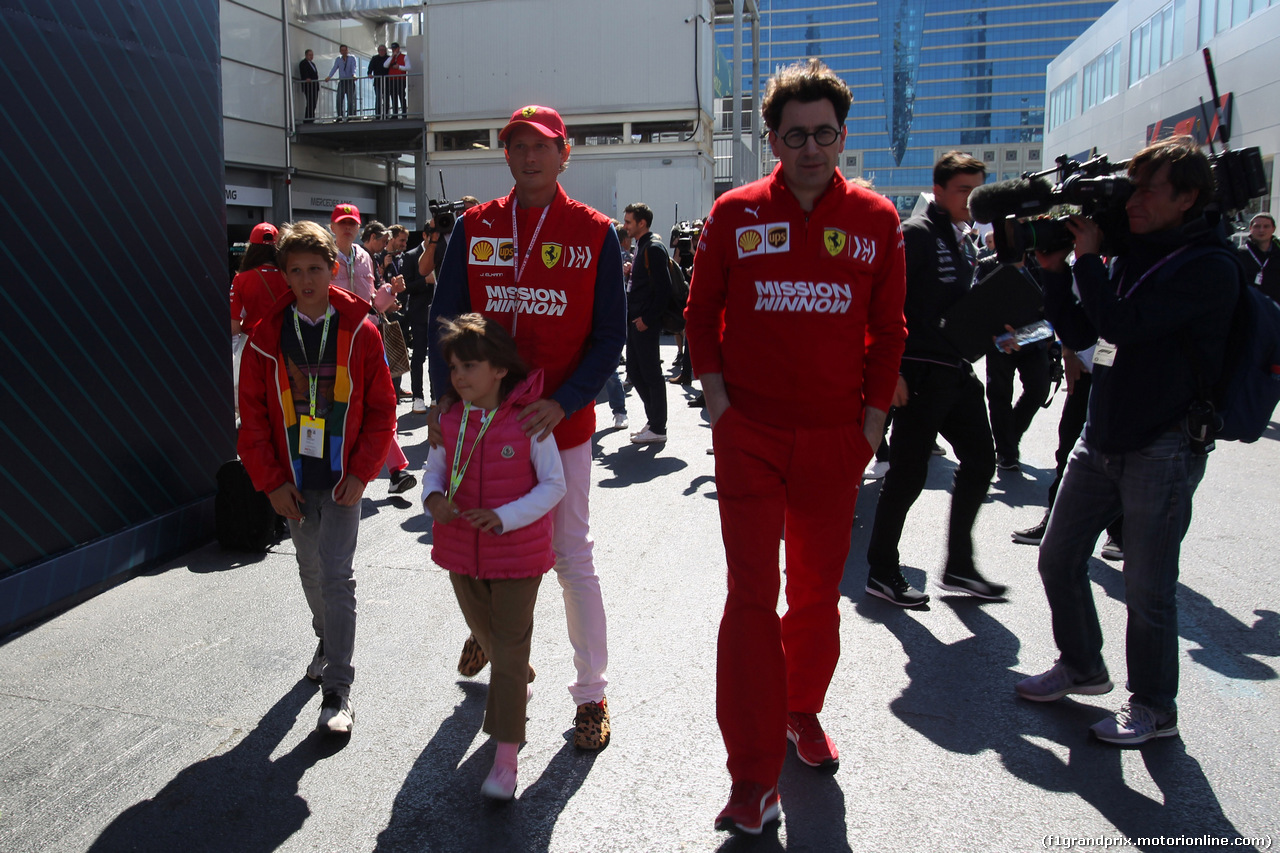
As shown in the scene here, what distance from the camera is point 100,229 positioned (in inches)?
175

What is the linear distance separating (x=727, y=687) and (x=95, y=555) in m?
3.47

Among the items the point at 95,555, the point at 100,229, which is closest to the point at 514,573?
the point at 95,555

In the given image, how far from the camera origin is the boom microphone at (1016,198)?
116 inches

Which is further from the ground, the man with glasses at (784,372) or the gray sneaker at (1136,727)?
the man with glasses at (784,372)

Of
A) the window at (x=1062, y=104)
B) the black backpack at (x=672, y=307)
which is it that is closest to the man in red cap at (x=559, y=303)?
the black backpack at (x=672, y=307)

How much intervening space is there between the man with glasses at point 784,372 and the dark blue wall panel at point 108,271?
332 cm

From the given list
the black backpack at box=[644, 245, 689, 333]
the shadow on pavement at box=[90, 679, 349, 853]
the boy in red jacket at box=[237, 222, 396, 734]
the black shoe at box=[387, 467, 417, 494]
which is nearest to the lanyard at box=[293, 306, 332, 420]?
the boy in red jacket at box=[237, 222, 396, 734]

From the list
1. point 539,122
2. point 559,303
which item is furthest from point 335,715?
point 539,122

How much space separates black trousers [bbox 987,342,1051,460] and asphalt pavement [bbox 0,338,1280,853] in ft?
6.21

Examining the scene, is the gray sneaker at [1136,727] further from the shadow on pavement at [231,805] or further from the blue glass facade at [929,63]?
the blue glass facade at [929,63]

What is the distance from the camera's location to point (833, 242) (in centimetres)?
254

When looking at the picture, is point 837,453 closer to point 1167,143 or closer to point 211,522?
point 1167,143

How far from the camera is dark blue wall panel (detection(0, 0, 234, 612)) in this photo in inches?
158

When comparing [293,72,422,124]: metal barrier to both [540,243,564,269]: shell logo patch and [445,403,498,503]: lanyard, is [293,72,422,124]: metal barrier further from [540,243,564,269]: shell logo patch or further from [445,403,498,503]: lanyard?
[445,403,498,503]: lanyard
